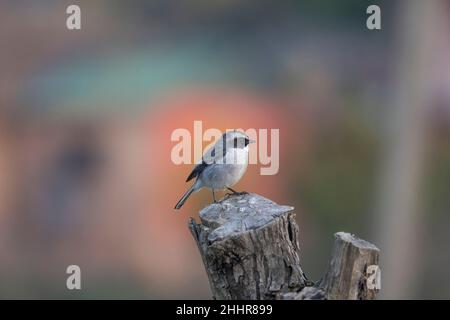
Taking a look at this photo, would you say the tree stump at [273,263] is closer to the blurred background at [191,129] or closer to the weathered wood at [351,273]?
the weathered wood at [351,273]

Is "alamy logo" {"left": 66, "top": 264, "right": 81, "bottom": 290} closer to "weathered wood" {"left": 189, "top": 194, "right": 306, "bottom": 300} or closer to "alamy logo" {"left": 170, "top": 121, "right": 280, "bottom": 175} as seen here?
"alamy logo" {"left": 170, "top": 121, "right": 280, "bottom": 175}

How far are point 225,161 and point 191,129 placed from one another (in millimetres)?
5501

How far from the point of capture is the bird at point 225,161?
6.50 metres

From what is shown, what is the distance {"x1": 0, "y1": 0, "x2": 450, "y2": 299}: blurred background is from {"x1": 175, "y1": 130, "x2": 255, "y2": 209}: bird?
4967mm

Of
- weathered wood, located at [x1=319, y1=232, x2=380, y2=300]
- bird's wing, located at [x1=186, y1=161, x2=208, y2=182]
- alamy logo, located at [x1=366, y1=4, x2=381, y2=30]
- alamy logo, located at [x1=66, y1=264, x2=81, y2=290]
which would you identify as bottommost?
alamy logo, located at [x1=66, y1=264, x2=81, y2=290]

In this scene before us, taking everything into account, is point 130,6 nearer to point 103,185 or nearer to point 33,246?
point 103,185

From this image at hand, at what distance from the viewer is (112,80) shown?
13578 mm

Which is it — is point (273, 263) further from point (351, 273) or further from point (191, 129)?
point (191, 129)

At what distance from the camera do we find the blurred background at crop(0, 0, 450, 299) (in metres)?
12.2

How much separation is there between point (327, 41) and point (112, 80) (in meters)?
3.84

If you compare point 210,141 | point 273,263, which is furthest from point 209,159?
point 273,263

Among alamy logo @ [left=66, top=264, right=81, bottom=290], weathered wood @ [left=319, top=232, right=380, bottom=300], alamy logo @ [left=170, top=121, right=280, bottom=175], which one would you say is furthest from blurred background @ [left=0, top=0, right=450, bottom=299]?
weathered wood @ [left=319, top=232, right=380, bottom=300]
